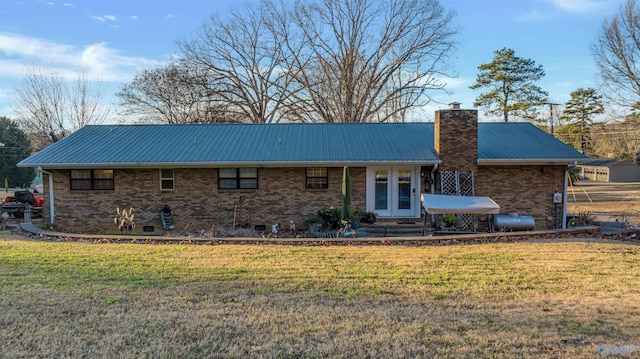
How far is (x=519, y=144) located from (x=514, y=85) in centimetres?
2875

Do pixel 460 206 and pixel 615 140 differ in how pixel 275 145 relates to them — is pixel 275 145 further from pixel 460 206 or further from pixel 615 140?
pixel 615 140

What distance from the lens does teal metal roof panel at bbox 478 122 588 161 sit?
13.0 m

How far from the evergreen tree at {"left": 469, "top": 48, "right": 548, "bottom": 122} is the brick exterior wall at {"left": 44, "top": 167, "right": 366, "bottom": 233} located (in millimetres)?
31794

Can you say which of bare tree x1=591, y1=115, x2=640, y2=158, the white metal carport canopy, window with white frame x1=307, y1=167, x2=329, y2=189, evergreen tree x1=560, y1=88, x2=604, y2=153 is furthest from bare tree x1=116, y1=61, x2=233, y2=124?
evergreen tree x1=560, y1=88, x2=604, y2=153

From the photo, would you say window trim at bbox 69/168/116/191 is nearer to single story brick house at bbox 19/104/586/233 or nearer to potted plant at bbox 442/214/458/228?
single story brick house at bbox 19/104/586/233

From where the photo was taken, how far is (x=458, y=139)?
13.0m

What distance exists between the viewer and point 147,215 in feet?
44.3

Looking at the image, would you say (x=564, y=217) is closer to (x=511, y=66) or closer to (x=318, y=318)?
(x=318, y=318)

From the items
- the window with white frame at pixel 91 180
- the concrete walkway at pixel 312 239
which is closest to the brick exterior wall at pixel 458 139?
the concrete walkway at pixel 312 239

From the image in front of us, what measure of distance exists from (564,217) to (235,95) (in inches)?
966

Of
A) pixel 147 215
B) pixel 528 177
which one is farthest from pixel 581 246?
pixel 147 215

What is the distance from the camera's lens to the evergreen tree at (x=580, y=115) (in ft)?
154

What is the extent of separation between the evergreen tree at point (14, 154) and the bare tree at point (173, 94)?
51.0ft

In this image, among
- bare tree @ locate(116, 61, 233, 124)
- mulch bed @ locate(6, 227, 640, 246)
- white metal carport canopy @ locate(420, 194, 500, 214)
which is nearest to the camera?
mulch bed @ locate(6, 227, 640, 246)
